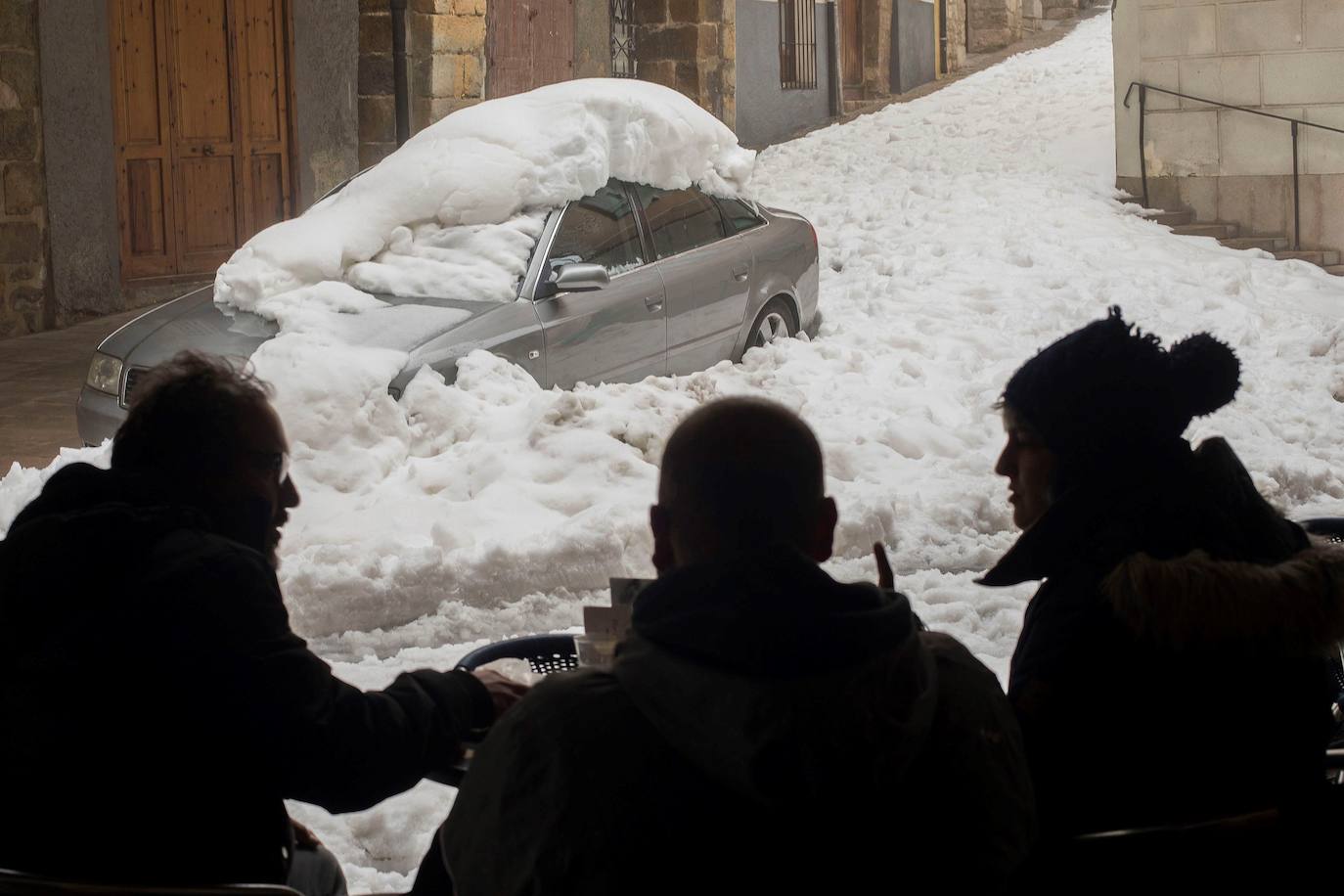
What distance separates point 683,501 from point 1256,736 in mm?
1025

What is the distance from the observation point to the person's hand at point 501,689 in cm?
278

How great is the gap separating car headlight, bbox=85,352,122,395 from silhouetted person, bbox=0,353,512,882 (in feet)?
17.5

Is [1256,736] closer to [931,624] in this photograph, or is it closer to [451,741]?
[451,741]

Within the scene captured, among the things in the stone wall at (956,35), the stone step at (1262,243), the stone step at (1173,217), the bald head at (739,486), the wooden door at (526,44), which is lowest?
the stone step at (1262,243)

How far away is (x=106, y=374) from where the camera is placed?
7.63m

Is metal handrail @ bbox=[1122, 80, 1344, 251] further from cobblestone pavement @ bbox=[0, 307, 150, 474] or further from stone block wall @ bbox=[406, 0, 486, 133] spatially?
cobblestone pavement @ bbox=[0, 307, 150, 474]

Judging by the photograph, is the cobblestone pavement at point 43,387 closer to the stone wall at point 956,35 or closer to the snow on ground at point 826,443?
the snow on ground at point 826,443

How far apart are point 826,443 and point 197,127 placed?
337 inches

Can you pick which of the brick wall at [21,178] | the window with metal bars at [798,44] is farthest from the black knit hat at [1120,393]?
the window with metal bars at [798,44]

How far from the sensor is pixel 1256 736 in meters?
2.54

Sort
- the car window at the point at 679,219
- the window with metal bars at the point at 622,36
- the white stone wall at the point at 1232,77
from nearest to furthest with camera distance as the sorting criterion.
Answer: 1. the car window at the point at 679,219
2. the white stone wall at the point at 1232,77
3. the window with metal bars at the point at 622,36

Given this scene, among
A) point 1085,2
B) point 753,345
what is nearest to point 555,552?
point 753,345

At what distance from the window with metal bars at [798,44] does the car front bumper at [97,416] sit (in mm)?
16673

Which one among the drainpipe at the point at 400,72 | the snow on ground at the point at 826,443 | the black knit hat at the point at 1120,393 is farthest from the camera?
the drainpipe at the point at 400,72
